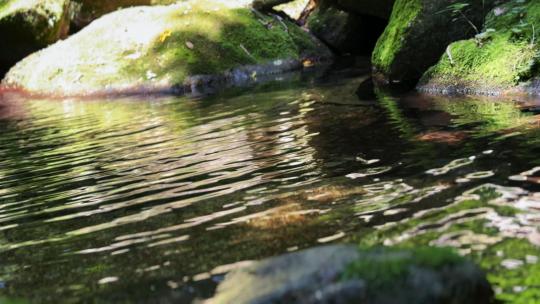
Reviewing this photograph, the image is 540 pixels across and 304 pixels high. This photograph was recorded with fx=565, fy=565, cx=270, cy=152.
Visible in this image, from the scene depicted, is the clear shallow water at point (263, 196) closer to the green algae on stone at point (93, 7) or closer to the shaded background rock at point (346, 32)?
the shaded background rock at point (346, 32)

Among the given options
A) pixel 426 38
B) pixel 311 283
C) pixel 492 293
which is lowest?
pixel 492 293

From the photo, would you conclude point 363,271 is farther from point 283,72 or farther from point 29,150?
point 283,72

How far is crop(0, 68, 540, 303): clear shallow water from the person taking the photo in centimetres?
425

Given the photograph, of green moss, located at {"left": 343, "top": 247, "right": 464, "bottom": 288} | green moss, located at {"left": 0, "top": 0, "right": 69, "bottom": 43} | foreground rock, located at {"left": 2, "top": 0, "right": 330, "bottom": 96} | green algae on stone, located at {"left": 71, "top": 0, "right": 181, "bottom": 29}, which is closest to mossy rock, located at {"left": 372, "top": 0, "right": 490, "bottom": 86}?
foreground rock, located at {"left": 2, "top": 0, "right": 330, "bottom": 96}

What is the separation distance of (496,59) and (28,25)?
21.2 meters

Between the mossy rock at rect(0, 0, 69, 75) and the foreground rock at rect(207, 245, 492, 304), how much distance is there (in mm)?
24651

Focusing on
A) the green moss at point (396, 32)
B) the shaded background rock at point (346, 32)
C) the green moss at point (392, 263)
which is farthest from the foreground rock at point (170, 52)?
the green moss at point (392, 263)

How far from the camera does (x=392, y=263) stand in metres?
3.17

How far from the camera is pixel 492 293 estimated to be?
3.35 meters

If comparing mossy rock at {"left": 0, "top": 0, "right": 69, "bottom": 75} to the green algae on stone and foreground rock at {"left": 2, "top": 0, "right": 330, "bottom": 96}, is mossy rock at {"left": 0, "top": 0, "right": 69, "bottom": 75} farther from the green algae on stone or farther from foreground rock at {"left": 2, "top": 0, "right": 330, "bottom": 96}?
foreground rock at {"left": 2, "top": 0, "right": 330, "bottom": 96}

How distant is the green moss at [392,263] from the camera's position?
309 cm

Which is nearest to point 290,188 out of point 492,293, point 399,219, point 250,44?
point 399,219

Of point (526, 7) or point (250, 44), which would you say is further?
point (250, 44)

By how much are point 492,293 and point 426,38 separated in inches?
386
